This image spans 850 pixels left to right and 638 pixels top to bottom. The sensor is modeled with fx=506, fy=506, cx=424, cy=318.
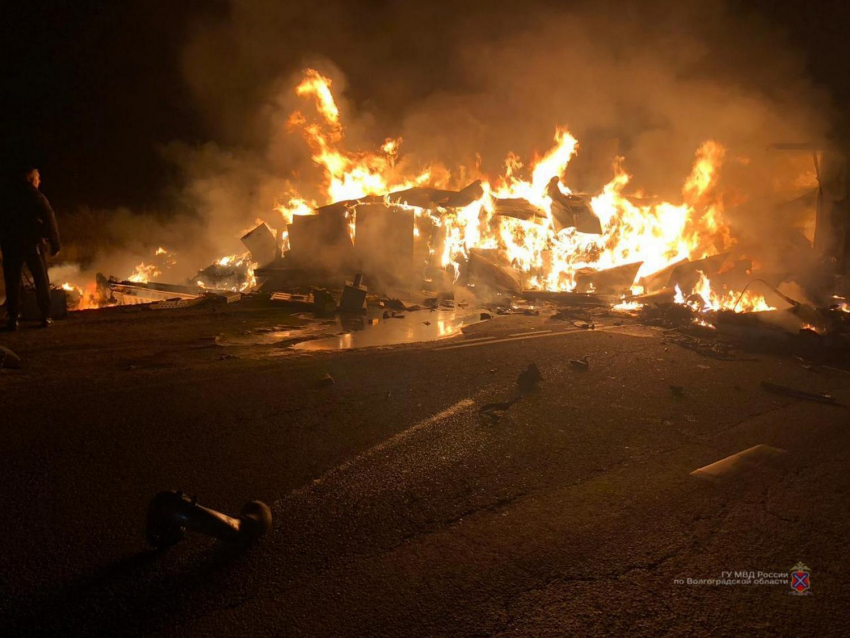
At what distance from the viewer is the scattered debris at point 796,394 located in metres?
5.25

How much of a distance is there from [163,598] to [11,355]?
4.33m

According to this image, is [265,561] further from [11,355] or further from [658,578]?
[11,355]

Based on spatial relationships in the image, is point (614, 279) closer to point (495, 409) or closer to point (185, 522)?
point (495, 409)

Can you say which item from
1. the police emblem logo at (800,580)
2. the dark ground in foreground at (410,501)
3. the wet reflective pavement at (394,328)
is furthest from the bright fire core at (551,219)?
the police emblem logo at (800,580)

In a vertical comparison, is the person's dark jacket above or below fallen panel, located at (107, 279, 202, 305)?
above

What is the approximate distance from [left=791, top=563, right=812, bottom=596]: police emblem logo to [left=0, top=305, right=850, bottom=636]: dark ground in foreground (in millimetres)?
39

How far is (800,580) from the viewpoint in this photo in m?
2.32

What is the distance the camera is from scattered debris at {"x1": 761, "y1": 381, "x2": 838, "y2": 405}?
5250 mm

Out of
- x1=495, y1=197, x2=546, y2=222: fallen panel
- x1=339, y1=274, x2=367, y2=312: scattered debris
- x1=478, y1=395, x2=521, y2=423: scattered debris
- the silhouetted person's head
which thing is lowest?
x1=478, y1=395, x2=521, y2=423: scattered debris

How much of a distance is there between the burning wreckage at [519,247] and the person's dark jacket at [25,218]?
4221 mm

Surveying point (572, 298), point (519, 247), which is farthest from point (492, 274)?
point (572, 298)

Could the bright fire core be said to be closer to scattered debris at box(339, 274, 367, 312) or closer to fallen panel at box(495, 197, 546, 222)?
fallen panel at box(495, 197, 546, 222)

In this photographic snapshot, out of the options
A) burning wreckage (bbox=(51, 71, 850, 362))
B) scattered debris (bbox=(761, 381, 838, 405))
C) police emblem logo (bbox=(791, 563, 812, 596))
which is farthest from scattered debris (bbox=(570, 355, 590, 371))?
burning wreckage (bbox=(51, 71, 850, 362))

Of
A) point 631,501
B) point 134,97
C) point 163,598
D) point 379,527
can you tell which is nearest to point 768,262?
point 631,501
